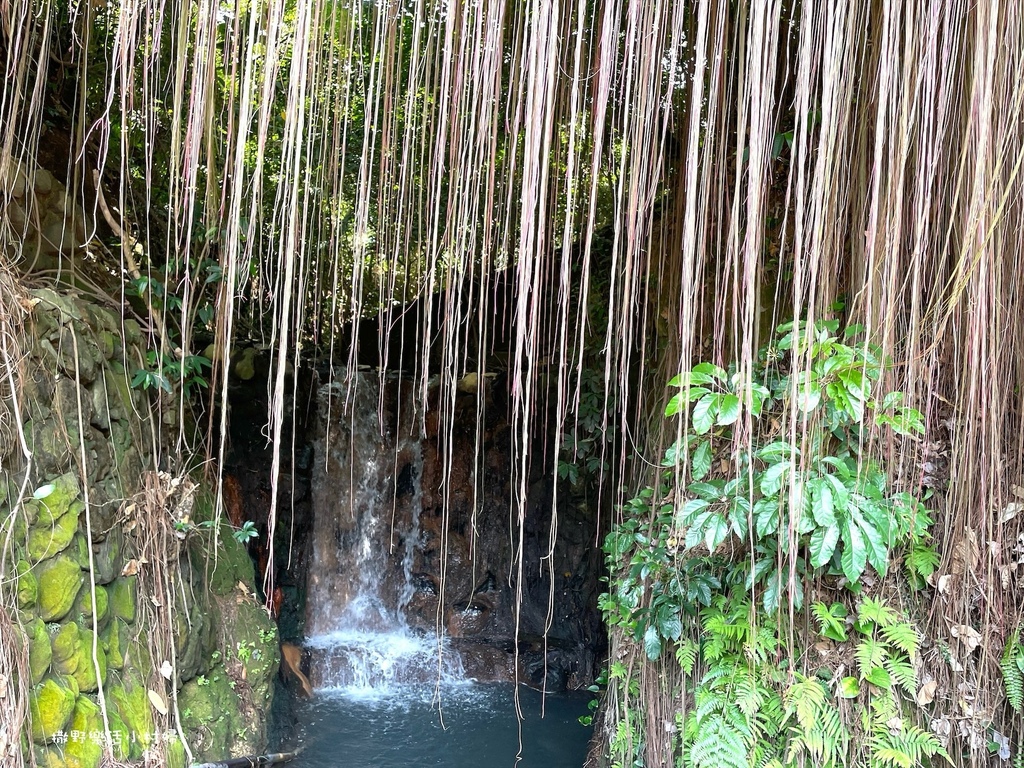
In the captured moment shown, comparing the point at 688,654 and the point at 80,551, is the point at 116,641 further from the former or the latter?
the point at 688,654

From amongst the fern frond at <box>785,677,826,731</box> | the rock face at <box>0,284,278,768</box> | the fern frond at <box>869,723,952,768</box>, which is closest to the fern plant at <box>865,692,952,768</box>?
the fern frond at <box>869,723,952,768</box>

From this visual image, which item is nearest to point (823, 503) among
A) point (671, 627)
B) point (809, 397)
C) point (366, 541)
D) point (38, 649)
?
point (809, 397)

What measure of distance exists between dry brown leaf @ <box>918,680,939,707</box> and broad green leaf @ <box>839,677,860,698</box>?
136 mm

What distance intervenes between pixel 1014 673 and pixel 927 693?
189mm

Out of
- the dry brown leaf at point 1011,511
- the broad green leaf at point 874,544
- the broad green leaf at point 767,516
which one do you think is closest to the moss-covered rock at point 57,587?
the broad green leaf at point 767,516

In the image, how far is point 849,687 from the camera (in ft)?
6.09

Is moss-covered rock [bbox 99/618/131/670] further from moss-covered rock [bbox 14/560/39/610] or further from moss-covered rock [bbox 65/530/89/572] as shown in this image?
moss-covered rock [bbox 14/560/39/610]

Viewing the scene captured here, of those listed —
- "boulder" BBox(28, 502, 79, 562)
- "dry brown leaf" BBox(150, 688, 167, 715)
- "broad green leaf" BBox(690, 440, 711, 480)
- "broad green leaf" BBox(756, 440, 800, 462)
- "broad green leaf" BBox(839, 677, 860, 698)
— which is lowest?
"dry brown leaf" BBox(150, 688, 167, 715)

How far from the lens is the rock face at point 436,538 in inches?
192

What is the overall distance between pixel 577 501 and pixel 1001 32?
12.5ft

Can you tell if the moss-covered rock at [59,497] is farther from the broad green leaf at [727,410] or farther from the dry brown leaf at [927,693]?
the dry brown leaf at [927,693]

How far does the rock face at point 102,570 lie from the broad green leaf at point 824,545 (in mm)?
1469

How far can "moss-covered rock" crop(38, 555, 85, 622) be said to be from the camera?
2152 millimetres

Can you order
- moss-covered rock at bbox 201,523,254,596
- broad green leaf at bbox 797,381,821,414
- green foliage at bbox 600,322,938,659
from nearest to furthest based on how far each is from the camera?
broad green leaf at bbox 797,381,821,414 → green foliage at bbox 600,322,938,659 → moss-covered rock at bbox 201,523,254,596
